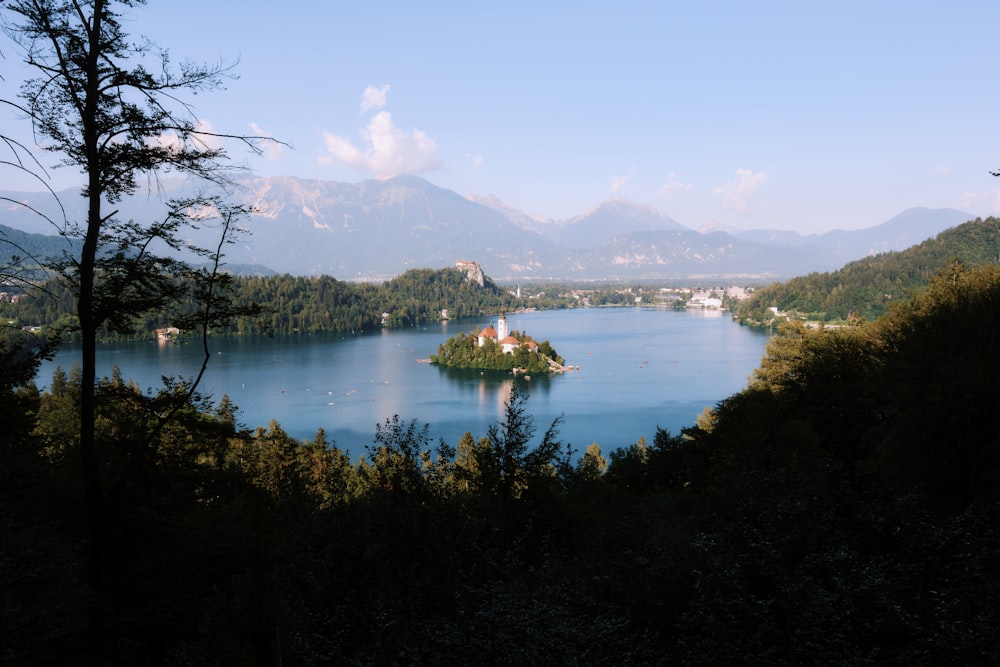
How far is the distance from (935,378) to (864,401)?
348 centimetres

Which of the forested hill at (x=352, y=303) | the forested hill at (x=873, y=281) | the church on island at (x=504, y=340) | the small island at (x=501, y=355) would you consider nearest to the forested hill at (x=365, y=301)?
the forested hill at (x=352, y=303)


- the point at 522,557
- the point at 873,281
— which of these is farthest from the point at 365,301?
the point at 522,557

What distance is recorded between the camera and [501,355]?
A: 53.9 metres

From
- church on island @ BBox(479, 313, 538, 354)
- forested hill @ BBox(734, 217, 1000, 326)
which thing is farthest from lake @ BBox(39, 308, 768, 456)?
forested hill @ BBox(734, 217, 1000, 326)

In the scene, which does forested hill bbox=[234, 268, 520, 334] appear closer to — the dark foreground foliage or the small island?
the small island

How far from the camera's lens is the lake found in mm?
31844

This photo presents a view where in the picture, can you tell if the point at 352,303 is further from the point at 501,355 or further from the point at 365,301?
the point at 501,355

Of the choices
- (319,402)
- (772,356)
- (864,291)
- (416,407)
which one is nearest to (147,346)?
(319,402)

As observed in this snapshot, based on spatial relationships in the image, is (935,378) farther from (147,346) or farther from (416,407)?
(147,346)

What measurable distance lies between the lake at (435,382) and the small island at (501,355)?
6.63 feet

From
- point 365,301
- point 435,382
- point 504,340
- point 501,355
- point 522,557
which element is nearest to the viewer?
point 522,557

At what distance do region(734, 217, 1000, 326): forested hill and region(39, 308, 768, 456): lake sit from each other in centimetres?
1366

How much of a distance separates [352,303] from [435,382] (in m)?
54.3

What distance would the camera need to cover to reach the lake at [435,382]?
3184cm
